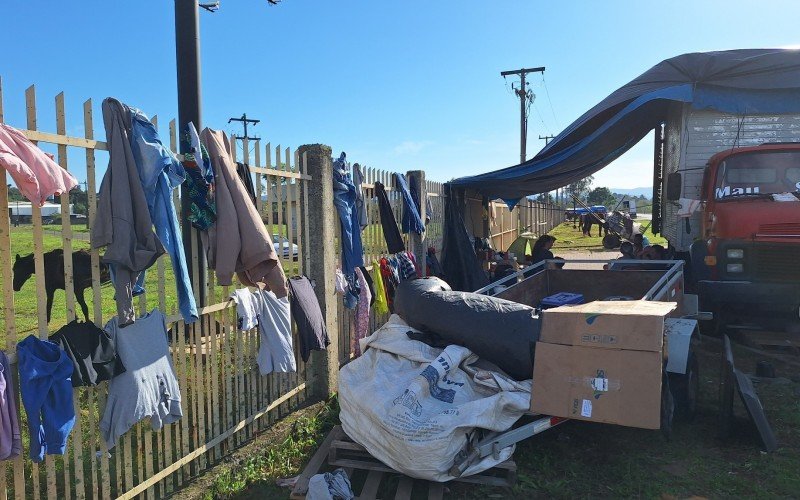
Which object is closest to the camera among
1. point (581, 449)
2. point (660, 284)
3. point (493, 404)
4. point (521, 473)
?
point (493, 404)

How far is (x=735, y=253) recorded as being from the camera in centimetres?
690

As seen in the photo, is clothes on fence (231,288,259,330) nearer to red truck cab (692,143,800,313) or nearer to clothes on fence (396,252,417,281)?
clothes on fence (396,252,417,281)

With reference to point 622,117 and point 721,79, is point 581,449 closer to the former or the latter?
point 622,117

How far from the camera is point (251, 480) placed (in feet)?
12.7

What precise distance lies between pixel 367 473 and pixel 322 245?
2266 millimetres

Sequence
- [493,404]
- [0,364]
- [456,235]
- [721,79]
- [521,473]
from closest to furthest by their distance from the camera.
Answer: [0,364] < [493,404] < [521,473] < [721,79] < [456,235]

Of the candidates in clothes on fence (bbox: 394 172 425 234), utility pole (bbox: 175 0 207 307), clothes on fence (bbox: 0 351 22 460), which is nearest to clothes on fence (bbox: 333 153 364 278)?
utility pole (bbox: 175 0 207 307)

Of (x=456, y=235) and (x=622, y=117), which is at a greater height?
(x=622, y=117)

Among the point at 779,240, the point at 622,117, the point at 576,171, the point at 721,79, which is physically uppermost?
the point at 721,79

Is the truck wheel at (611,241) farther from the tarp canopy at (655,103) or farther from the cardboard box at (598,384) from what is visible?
the cardboard box at (598,384)

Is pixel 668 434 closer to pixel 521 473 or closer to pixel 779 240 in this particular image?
pixel 521 473

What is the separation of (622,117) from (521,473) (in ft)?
22.4

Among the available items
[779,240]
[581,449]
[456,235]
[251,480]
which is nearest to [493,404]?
[581,449]

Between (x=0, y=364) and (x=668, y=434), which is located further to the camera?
(x=668, y=434)
